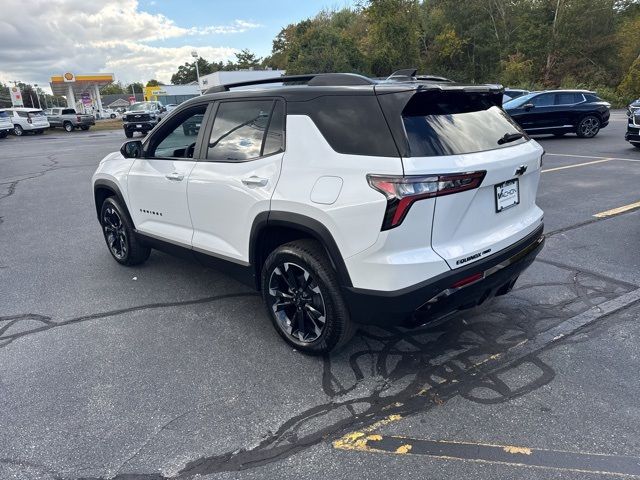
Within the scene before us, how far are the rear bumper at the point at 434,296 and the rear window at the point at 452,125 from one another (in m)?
0.71

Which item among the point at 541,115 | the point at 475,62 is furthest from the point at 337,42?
the point at 541,115

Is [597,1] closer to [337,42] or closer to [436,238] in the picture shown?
[337,42]

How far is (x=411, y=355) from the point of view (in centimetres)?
325

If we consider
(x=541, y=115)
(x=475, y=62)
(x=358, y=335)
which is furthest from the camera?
(x=475, y=62)

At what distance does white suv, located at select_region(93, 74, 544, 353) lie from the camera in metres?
2.60

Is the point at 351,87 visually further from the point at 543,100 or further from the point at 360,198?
the point at 543,100

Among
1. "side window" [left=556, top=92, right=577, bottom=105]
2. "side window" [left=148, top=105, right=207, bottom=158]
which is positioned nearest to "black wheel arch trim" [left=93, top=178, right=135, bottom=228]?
"side window" [left=148, top=105, right=207, bottom=158]

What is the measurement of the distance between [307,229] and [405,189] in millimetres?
715

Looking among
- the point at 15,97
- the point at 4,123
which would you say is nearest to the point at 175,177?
the point at 4,123

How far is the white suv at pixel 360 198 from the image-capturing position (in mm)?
2596

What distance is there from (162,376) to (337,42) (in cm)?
4234

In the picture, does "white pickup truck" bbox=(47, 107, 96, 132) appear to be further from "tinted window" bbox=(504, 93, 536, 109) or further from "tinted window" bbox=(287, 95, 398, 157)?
"tinted window" bbox=(287, 95, 398, 157)

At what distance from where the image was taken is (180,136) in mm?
4254

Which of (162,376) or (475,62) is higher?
(475,62)
